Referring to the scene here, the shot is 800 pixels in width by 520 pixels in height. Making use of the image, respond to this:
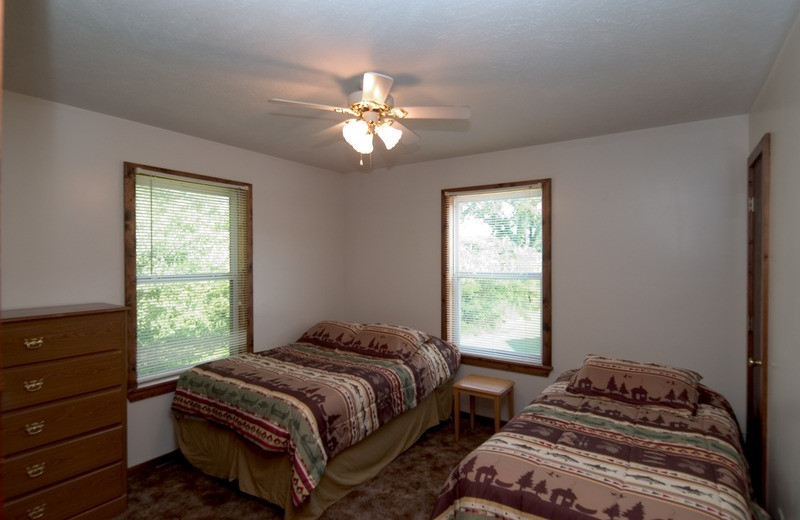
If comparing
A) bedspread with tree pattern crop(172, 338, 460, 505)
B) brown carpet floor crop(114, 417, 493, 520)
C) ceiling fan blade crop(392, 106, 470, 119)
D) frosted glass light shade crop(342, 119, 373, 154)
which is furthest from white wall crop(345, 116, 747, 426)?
frosted glass light shade crop(342, 119, 373, 154)

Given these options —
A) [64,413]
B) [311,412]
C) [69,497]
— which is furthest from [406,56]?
[69,497]

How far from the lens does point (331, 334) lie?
164 inches

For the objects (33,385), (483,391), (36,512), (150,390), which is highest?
(33,385)

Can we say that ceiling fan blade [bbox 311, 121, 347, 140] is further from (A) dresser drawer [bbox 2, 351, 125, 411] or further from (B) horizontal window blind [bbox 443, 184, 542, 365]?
(A) dresser drawer [bbox 2, 351, 125, 411]

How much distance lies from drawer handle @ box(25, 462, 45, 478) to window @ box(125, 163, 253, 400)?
750 millimetres

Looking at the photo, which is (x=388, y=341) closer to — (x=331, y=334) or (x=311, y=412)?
(x=331, y=334)

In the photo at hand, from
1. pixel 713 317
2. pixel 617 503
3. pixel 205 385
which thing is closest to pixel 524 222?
pixel 713 317

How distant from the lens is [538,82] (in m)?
2.49

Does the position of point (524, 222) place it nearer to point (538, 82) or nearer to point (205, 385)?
point (538, 82)

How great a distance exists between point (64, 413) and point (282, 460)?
1.21m

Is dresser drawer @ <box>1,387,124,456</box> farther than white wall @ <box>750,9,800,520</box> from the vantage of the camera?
Yes

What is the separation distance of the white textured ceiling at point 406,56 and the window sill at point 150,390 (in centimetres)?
190

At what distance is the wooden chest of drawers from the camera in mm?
2297

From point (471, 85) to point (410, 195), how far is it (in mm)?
2057
